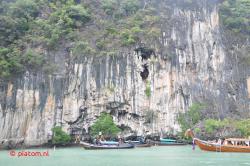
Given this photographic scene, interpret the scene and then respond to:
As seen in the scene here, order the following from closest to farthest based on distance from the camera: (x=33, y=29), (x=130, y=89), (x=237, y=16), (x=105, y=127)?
(x=105, y=127) < (x=130, y=89) < (x=33, y=29) < (x=237, y=16)

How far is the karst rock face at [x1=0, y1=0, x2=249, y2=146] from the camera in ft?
152

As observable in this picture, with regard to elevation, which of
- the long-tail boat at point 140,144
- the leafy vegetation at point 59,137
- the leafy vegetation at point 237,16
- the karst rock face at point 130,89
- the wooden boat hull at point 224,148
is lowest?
the wooden boat hull at point 224,148

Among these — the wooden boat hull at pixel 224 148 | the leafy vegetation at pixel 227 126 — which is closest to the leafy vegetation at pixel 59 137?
the leafy vegetation at pixel 227 126

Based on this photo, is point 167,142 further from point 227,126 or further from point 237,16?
point 237,16

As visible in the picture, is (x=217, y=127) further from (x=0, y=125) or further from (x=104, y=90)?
(x=0, y=125)

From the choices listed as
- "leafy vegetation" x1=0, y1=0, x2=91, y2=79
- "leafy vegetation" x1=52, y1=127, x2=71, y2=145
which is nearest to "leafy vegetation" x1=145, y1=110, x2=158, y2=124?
"leafy vegetation" x1=52, y1=127, x2=71, y2=145

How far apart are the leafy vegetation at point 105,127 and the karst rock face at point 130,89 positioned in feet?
2.62

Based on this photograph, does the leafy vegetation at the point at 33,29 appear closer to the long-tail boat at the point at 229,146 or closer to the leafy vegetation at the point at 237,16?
the leafy vegetation at the point at 237,16

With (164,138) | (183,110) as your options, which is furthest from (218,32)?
(164,138)

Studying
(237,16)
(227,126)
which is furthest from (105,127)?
(237,16)

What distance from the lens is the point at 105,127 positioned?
4609 cm

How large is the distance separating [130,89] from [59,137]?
820cm

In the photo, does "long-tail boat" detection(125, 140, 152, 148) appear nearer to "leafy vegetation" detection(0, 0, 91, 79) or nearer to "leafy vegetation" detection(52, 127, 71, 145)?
"leafy vegetation" detection(52, 127, 71, 145)

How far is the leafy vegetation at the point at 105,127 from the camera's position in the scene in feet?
152
